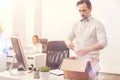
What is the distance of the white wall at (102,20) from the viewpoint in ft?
17.7

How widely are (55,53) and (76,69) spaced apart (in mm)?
1680

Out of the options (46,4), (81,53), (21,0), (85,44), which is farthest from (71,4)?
(81,53)

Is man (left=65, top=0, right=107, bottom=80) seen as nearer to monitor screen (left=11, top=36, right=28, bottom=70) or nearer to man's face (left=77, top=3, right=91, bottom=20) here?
man's face (left=77, top=3, right=91, bottom=20)

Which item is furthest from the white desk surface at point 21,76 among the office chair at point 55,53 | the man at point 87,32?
the office chair at point 55,53

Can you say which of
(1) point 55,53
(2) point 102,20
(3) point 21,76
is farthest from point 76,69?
(2) point 102,20

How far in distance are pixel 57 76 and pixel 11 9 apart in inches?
154

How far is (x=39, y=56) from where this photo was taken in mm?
2531

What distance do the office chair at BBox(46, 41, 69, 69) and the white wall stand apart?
1.98 m

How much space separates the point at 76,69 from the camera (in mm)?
2033

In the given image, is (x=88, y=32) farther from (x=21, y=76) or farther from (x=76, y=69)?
(x=21, y=76)

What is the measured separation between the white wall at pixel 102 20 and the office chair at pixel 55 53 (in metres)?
1.98

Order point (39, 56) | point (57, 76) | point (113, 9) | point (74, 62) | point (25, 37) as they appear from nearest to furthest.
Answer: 1. point (74, 62)
2. point (57, 76)
3. point (39, 56)
4. point (113, 9)
5. point (25, 37)

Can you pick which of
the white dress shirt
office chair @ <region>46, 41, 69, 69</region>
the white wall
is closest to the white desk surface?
the white dress shirt

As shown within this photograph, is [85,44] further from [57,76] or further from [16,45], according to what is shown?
[16,45]
